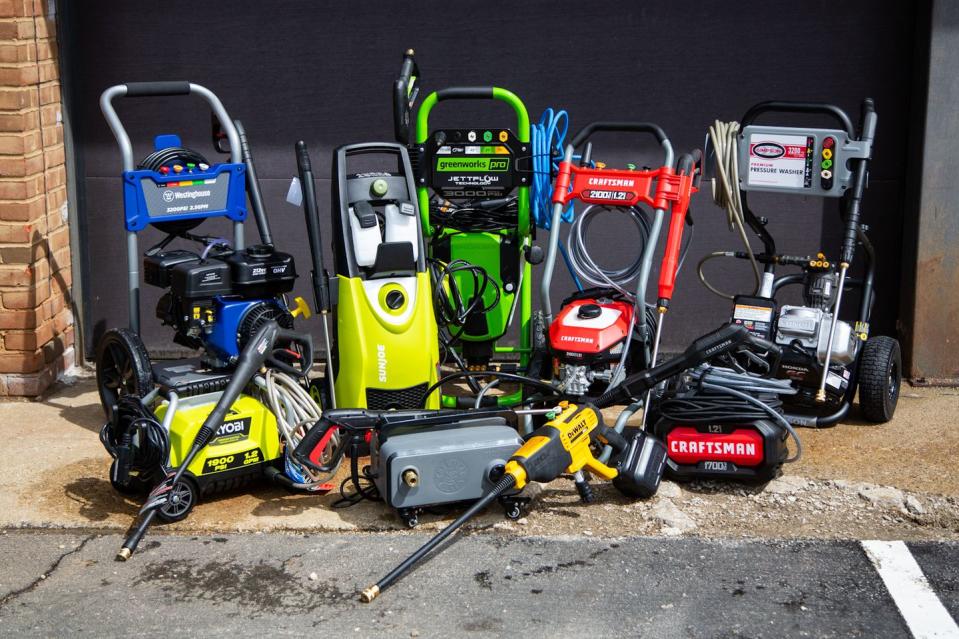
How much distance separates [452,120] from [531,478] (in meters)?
3.12

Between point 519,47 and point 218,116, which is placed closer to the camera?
point 218,116

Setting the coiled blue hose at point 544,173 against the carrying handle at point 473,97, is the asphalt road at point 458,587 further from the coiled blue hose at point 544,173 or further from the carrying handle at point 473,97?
the carrying handle at point 473,97

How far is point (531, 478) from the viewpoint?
4.93 meters

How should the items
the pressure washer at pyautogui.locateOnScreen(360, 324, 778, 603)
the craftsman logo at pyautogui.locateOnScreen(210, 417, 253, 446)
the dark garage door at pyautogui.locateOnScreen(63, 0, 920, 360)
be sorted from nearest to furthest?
the pressure washer at pyautogui.locateOnScreen(360, 324, 778, 603) < the craftsman logo at pyautogui.locateOnScreen(210, 417, 253, 446) < the dark garage door at pyautogui.locateOnScreen(63, 0, 920, 360)

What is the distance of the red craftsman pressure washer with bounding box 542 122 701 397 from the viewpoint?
575 centimetres

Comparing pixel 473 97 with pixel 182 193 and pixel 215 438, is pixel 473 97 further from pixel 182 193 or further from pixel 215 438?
pixel 215 438

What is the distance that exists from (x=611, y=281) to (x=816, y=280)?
1.12 m

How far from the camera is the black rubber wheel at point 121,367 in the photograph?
601 centimetres

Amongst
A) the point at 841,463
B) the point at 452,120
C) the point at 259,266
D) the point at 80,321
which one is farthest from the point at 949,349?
the point at 80,321

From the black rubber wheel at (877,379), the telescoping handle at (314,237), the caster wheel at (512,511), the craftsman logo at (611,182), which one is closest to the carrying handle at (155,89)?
the telescoping handle at (314,237)

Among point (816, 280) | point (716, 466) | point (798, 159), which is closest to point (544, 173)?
point (798, 159)

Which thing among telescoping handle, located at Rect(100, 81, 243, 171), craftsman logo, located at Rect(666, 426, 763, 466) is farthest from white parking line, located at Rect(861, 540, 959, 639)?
telescoping handle, located at Rect(100, 81, 243, 171)

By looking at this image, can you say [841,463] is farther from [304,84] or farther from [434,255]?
[304,84]

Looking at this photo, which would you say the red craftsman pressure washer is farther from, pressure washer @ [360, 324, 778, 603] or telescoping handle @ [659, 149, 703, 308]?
pressure washer @ [360, 324, 778, 603]
